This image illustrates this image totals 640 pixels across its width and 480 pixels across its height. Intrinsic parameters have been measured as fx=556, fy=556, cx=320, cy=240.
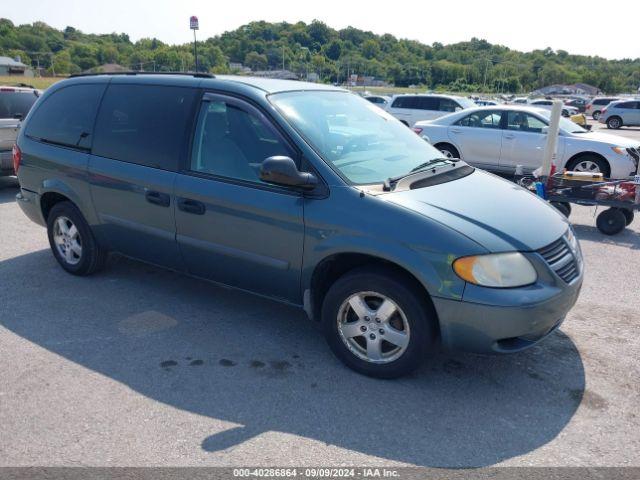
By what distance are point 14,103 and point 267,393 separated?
8.43 metres

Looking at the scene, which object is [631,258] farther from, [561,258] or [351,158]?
[351,158]

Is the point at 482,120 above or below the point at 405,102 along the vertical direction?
below

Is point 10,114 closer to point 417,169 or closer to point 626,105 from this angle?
point 417,169

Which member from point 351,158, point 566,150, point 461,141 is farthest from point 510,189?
point 461,141

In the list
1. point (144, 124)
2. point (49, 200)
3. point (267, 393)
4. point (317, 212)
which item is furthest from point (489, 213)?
point (49, 200)

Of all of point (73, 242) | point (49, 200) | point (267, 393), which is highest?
point (49, 200)

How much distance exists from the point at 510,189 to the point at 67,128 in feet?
12.6

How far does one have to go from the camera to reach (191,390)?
11.2 ft

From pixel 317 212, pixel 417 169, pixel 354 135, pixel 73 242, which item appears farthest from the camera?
pixel 73 242

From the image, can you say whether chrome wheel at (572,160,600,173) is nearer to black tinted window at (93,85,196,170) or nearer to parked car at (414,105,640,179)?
parked car at (414,105,640,179)

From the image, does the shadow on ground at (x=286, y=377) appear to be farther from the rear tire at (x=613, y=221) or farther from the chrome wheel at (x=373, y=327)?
the rear tire at (x=613, y=221)

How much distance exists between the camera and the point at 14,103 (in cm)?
945

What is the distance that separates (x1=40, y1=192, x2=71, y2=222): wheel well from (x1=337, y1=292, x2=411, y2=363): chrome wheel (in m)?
3.14

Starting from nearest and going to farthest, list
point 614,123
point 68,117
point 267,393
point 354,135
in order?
1. point 267,393
2. point 354,135
3. point 68,117
4. point 614,123
